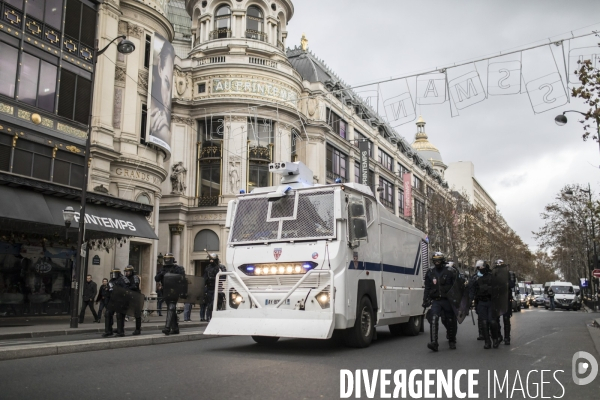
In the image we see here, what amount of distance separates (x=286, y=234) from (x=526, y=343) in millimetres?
6395

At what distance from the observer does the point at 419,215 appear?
65.0m

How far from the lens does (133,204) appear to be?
70.9 ft

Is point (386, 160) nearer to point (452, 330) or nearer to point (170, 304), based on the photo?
point (170, 304)

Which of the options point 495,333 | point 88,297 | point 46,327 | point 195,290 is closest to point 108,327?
point 195,290

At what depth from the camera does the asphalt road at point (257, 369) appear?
627 cm

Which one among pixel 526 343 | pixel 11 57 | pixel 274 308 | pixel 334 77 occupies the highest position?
pixel 334 77

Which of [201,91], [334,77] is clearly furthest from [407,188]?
[201,91]

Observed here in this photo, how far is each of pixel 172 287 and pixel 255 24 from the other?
31764 millimetres

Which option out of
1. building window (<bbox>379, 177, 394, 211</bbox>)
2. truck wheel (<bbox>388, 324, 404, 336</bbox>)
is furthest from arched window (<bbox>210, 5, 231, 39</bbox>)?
truck wheel (<bbox>388, 324, 404, 336</bbox>)

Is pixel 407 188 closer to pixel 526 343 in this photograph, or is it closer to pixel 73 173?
pixel 73 173

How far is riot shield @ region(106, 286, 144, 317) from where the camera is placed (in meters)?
12.5

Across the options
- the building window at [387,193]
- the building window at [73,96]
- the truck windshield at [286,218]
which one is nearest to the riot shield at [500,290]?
the truck windshield at [286,218]

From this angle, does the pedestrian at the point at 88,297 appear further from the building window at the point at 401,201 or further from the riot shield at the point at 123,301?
the building window at the point at 401,201

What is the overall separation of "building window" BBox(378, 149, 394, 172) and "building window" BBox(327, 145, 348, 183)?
31.7ft
